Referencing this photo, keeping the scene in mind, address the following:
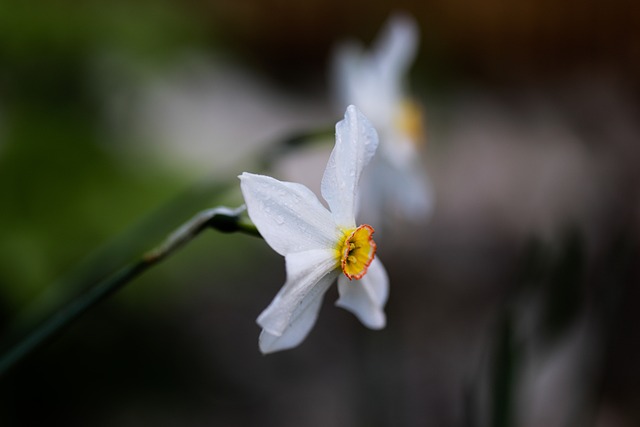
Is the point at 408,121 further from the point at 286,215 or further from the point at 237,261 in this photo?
the point at 286,215

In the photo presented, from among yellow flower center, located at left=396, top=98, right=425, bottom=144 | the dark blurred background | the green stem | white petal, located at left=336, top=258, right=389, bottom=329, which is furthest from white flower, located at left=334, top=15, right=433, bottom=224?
the green stem

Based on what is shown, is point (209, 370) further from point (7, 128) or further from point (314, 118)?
point (314, 118)

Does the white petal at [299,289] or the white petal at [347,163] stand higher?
the white petal at [347,163]

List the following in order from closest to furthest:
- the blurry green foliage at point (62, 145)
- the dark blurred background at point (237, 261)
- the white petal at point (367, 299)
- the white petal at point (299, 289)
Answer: the white petal at point (299, 289), the white petal at point (367, 299), the dark blurred background at point (237, 261), the blurry green foliage at point (62, 145)

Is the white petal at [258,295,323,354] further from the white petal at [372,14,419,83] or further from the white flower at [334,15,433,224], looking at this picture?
the white petal at [372,14,419,83]

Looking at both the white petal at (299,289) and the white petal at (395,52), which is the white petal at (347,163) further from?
the white petal at (395,52)

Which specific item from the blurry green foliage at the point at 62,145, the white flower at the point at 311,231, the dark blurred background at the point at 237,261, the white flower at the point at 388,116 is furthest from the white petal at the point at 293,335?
the blurry green foliage at the point at 62,145
